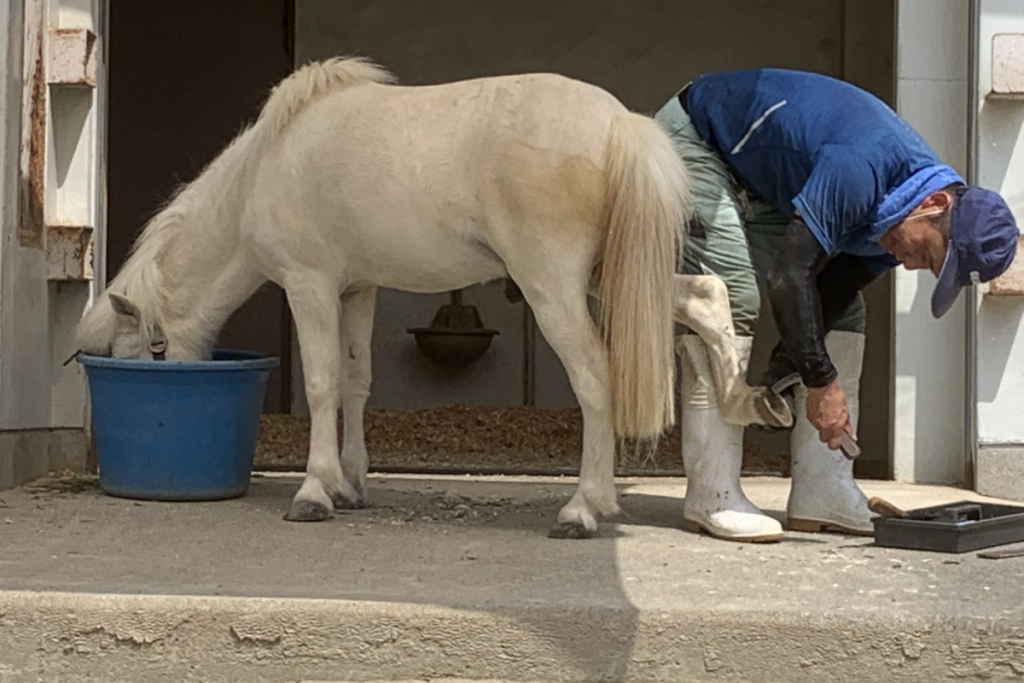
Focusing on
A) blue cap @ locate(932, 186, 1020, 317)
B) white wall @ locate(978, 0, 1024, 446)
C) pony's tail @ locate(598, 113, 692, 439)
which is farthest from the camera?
white wall @ locate(978, 0, 1024, 446)

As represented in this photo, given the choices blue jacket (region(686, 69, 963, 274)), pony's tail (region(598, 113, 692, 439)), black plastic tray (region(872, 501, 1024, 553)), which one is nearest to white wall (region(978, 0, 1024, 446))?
black plastic tray (region(872, 501, 1024, 553))

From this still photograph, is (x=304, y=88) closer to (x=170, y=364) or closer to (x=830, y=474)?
(x=170, y=364)

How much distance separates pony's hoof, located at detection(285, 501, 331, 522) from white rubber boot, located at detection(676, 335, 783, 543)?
1.04 metres

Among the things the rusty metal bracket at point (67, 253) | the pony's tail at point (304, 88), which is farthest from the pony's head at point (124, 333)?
the pony's tail at point (304, 88)

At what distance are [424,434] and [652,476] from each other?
166 centimetres

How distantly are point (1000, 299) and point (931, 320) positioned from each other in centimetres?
26

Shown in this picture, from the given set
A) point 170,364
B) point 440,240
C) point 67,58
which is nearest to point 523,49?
point 67,58

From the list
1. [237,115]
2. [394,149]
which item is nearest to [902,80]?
[394,149]

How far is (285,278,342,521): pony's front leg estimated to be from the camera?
12.7ft

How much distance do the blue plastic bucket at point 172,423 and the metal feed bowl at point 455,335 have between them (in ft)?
10.8

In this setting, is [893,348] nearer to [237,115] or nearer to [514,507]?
[514,507]

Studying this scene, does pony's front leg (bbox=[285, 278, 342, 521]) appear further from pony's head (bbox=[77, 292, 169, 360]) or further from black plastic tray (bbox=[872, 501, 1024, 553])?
black plastic tray (bbox=[872, 501, 1024, 553])

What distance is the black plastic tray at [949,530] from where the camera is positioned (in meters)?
3.37

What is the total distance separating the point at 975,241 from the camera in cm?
313
